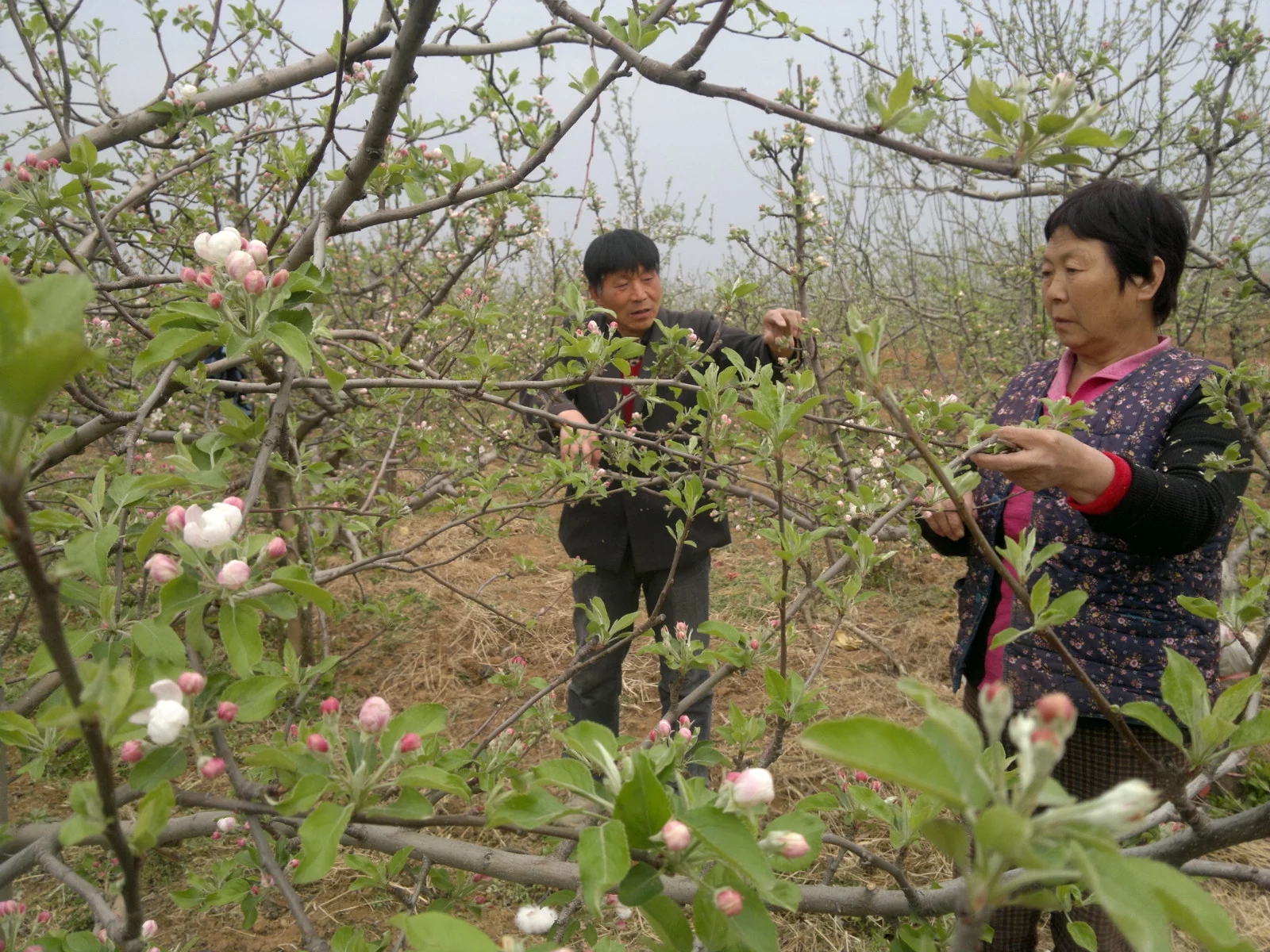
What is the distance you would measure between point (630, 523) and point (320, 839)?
2035 mm

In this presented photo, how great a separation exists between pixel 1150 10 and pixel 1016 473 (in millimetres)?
5431

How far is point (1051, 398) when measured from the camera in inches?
79.4

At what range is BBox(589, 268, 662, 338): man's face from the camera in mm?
2793

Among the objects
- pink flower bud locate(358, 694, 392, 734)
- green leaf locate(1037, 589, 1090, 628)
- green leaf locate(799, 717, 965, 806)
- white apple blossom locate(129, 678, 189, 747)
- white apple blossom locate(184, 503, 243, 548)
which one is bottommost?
green leaf locate(1037, 589, 1090, 628)

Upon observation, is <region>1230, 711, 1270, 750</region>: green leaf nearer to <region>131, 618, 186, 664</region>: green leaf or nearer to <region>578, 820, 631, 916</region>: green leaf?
<region>578, 820, 631, 916</region>: green leaf

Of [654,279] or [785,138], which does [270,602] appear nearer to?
[654,279]

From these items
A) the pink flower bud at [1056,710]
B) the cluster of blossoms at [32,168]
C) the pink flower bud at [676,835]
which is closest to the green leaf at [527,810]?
the pink flower bud at [676,835]

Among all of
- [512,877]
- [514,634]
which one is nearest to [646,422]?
[512,877]

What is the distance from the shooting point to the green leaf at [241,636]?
2.83 feet

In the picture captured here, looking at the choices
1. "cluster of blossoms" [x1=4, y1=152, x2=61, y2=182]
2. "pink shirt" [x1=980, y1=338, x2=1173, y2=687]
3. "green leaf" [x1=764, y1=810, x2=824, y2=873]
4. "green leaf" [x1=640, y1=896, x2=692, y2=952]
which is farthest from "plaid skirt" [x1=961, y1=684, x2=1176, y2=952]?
"cluster of blossoms" [x1=4, y1=152, x2=61, y2=182]

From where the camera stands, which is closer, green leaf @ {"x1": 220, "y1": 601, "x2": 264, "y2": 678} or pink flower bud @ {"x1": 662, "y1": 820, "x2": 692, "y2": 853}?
pink flower bud @ {"x1": 662, "y1": 820, "x2": 692, "y2": 853}

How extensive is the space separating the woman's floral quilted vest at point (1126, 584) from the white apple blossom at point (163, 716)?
1.63 m

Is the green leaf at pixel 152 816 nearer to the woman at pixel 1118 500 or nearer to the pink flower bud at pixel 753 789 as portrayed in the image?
the pink flower bud at pixel 753 789

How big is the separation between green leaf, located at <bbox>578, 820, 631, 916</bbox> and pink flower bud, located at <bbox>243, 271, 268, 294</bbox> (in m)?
0.78
